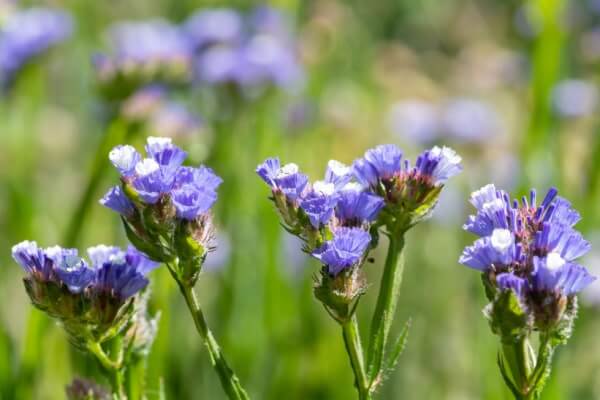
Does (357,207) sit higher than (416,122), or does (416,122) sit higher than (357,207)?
(416,122)

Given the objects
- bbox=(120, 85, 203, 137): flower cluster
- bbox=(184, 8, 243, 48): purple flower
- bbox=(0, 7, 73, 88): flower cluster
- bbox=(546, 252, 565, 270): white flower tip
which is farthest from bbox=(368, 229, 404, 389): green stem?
bbox=(184, 8, 243, 48): purple flower

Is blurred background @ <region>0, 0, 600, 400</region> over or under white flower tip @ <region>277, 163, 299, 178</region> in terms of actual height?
over

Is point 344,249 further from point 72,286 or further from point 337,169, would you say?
point 72,286

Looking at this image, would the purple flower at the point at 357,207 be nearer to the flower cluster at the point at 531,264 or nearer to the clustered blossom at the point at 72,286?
the flower cluster at the point at 531,264

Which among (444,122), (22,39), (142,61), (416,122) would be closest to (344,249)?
(142,61)

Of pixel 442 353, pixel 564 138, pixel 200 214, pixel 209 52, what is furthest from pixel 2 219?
pixel 200 214

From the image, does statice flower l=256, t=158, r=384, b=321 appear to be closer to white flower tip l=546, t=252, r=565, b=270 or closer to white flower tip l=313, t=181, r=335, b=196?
white flower tip l=313, t=181, r=335, b=196

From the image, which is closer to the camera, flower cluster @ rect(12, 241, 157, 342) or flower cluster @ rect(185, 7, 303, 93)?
flower cluster @ rect(12, 241, 157, 342)

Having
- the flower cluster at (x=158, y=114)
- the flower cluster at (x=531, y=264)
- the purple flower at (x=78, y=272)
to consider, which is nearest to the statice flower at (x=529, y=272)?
the flower cluster at (x=531, y=264)
